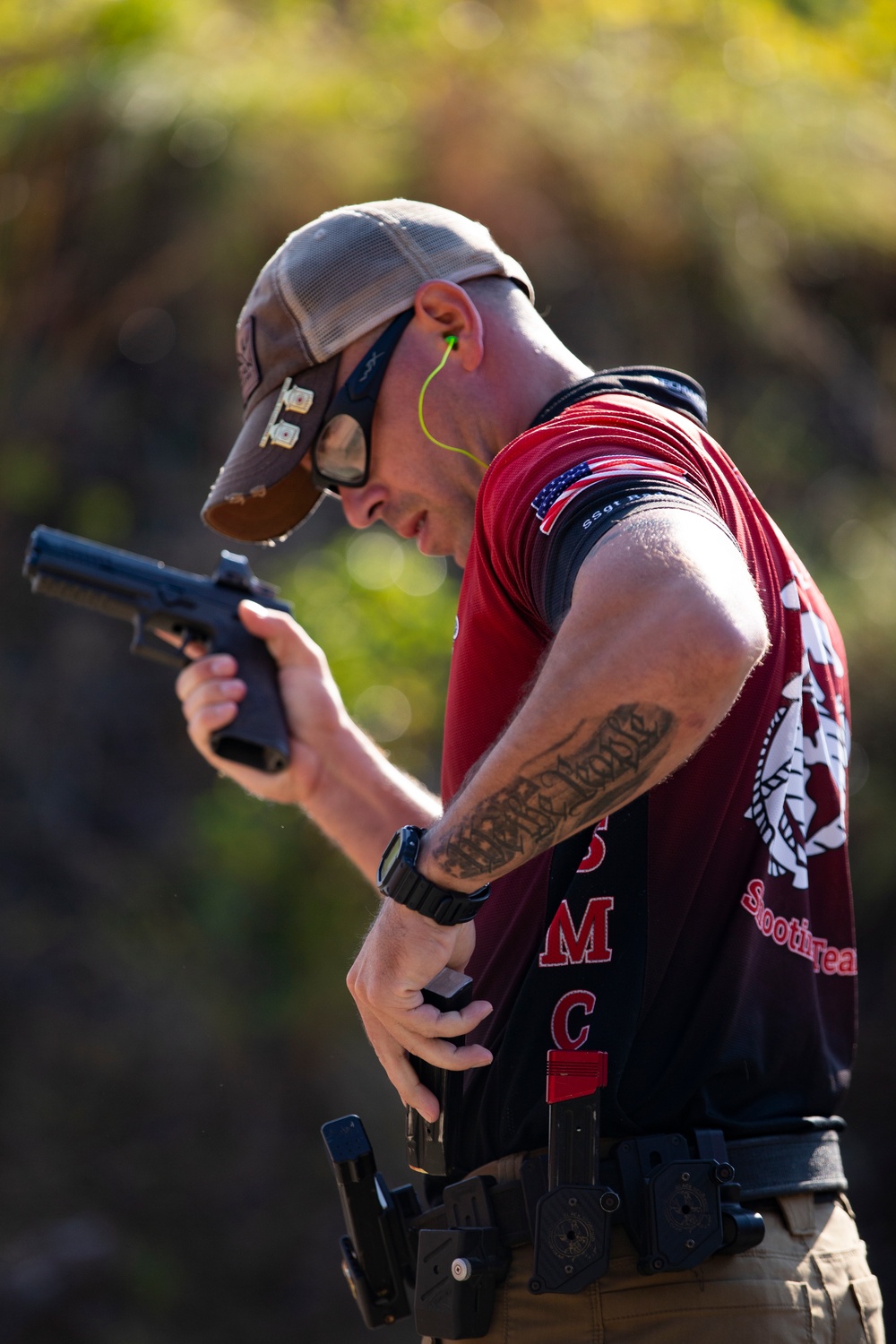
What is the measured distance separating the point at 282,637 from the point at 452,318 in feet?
3.70

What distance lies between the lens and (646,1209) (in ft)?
4.75

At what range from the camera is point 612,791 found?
126 centimetres

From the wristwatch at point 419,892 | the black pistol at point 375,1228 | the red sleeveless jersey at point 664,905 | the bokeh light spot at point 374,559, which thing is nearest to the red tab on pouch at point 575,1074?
the red sleeveless jersey at point 664,905

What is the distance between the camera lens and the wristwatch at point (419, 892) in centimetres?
136

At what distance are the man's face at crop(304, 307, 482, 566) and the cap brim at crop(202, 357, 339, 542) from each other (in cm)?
6

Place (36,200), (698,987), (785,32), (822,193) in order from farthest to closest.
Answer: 1. (785,32)
2. (822,193)
3. (36,200)
4. (698,987)

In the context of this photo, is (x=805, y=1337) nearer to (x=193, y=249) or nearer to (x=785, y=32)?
(x=193, y=249)

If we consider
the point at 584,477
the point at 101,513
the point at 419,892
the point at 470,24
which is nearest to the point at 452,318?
the point at 584,477

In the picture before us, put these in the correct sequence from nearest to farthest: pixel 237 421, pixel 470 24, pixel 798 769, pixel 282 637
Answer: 1. pixel 798 769
2. pixel 282 637
3. pixel 237 421
4. pixel 470 24

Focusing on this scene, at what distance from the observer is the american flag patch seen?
1.32 m

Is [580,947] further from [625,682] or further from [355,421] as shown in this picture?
[355,421]

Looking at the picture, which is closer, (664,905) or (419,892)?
(419,892)

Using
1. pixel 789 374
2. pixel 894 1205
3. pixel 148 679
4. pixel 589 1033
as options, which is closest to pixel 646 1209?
pixel 589 1033

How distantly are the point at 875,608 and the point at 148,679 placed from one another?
3.75 m
